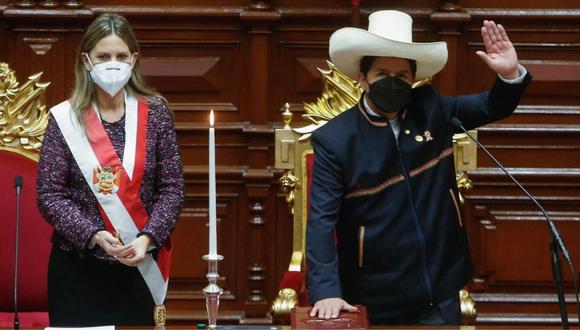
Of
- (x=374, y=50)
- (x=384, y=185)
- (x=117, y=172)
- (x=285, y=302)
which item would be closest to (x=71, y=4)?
(x=117, y=172)

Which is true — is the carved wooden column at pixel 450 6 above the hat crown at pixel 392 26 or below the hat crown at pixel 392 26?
above

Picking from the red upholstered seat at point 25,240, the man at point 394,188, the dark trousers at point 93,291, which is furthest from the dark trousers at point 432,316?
the red upholstered seat at point 25,240

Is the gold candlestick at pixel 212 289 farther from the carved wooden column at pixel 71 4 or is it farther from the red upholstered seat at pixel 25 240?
the carved wooden column at pixel 71 4

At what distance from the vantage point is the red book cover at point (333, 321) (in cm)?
298

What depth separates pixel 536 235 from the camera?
5344mm

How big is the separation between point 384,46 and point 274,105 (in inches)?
76.8

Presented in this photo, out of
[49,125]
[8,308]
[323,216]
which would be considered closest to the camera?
[323,216]

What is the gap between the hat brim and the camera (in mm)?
3463

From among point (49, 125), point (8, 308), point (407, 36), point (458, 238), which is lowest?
point (8, 308)

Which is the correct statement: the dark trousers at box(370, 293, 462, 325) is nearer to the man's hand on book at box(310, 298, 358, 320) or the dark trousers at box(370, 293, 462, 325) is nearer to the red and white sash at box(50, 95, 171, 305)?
the man's hand on book at box(310, 298, 358, 320)

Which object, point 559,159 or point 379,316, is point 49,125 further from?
point 559,159

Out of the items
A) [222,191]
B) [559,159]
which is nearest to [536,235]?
[559,159]

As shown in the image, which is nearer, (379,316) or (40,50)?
(379,316)

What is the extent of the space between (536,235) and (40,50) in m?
2.30
